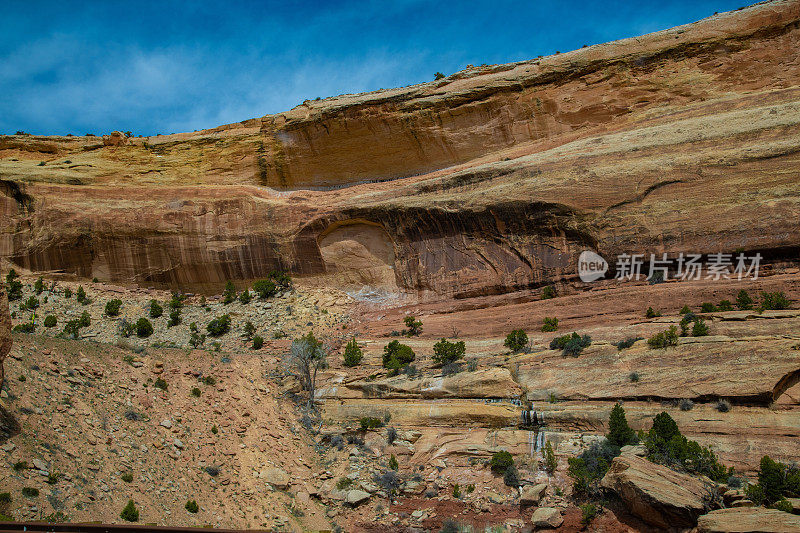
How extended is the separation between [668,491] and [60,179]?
1360 inches

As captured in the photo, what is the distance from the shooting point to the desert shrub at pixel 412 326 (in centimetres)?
2680

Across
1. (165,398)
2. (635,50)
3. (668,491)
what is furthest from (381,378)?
(635,50)

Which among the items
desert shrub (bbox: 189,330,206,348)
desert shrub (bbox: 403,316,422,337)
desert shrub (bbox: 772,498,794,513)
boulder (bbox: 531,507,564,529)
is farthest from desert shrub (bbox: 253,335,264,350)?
desert shrub (bbox: 772,498,794,513)

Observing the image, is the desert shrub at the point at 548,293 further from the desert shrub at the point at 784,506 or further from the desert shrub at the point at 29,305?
the desert shrub at the point at 29,305

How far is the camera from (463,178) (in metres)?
30.6

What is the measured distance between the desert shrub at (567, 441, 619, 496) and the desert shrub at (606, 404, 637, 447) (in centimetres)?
19

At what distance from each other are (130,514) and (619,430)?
506 inches

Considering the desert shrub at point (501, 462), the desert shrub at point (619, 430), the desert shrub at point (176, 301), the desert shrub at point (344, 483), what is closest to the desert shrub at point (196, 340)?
the desert shrub at point (176, 301)

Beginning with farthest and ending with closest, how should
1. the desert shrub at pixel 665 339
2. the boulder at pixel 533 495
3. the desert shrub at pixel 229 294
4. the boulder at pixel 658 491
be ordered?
the desert shrub at pixel 229 294 → the desert shrub at pixel 665 339 → the boulder at pixel 533 495 → the boulder at pixel 658 491

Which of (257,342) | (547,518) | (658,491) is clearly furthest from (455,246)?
(658,491)

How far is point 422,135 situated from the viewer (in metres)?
33.8

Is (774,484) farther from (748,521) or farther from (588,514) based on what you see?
(588,514)

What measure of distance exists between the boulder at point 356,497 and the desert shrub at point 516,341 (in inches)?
313

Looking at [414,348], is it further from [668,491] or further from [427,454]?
[668,491]
